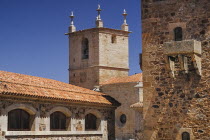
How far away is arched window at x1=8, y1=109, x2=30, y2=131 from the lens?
61.1 ft

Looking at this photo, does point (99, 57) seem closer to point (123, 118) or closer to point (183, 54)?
point (123, 118)

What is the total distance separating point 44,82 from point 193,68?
790 centimetres

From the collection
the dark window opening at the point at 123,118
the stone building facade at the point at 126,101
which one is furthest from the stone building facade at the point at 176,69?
the dark window opening at the point at 123,118

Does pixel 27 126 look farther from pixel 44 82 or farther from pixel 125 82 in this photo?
pixel 125 82

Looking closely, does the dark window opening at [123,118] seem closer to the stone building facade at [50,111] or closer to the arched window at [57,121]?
the stone building facade at [50,111]

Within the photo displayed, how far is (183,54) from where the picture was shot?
57.7 feet

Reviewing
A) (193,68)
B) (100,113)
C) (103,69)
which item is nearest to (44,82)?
(100,113)

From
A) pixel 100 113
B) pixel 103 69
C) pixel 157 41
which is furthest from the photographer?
pixel 103 69

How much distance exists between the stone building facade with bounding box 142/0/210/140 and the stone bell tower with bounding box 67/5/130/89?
75.6ft

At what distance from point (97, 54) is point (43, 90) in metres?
22.2

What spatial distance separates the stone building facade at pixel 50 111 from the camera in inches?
728

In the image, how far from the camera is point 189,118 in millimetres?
18125

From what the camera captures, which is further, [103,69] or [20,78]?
[103,69]

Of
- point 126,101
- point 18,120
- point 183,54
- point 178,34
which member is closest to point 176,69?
point 183,54
